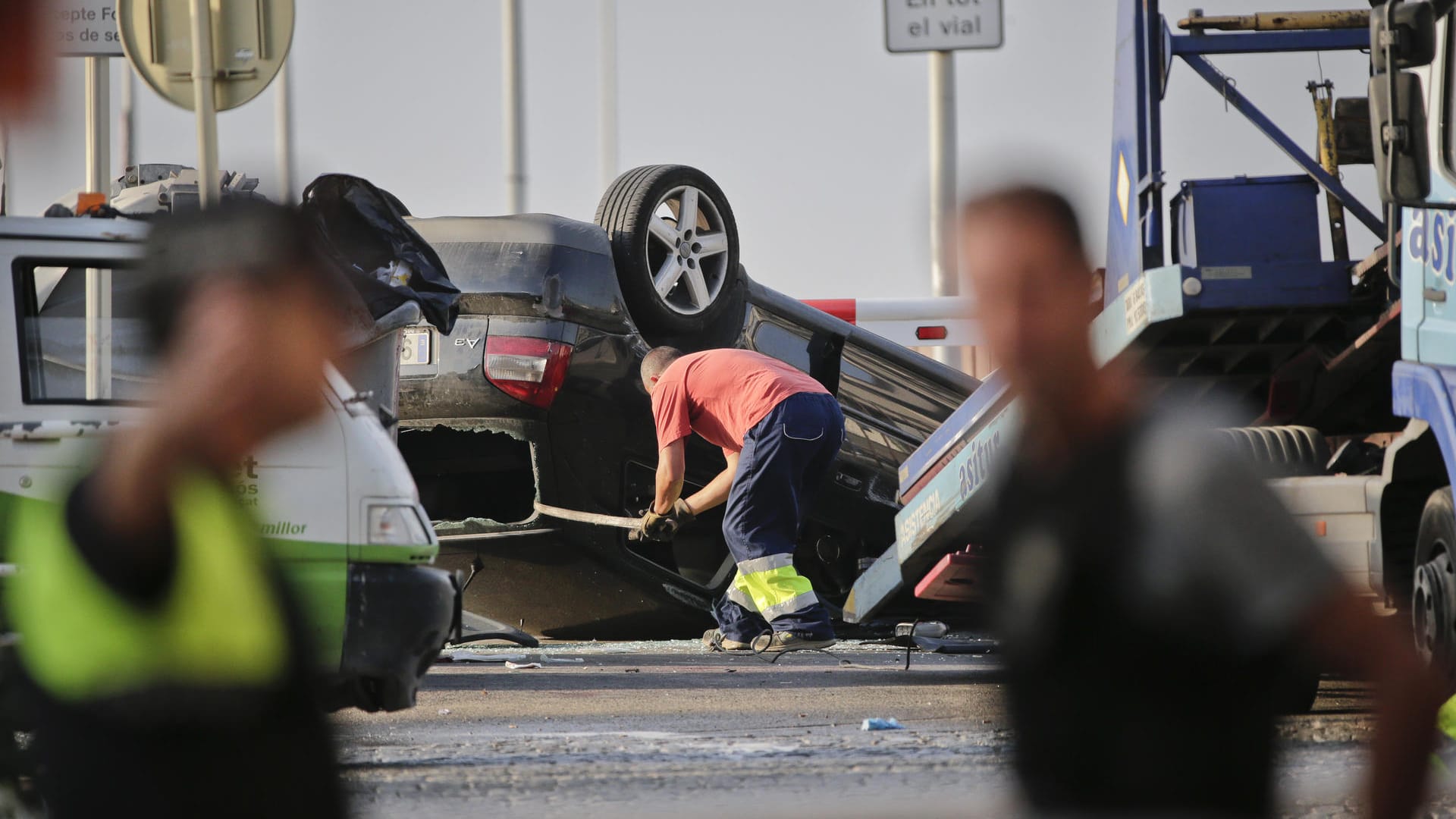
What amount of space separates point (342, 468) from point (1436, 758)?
3.79 meters

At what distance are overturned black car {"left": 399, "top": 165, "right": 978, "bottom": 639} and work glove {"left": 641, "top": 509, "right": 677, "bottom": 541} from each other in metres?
0.24

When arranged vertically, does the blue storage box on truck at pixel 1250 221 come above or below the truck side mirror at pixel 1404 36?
below

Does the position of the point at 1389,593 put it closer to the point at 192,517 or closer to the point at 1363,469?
the point at 1363,469

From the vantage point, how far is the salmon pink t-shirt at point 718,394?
8.02 m

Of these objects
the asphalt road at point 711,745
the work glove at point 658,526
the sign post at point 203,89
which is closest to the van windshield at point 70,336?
the sign post at point 203,89

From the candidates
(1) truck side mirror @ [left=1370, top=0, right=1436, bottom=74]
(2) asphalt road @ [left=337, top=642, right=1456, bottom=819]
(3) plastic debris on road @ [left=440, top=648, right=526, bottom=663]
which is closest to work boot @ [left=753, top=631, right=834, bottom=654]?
(2) asphalt road @ [left=337, top=642, right=1456, bottom=819]

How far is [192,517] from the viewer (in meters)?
1.77

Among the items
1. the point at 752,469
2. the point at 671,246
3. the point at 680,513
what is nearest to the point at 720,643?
the point at 680,513

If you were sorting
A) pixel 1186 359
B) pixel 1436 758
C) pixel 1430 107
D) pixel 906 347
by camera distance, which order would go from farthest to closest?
pixel 906 347, pixel 1186 359, pixel 1430 107, pixel 1436 758

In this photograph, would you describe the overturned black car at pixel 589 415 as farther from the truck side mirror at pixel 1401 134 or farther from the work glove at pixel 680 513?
the truck side mirror at pixel 1401 134

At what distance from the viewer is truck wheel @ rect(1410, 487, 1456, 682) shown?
5449mm

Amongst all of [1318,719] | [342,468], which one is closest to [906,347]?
[1318,719]

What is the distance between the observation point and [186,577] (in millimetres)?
1778

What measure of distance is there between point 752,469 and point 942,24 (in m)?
4.98
